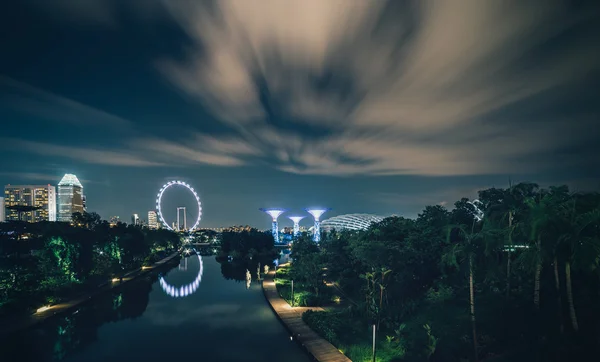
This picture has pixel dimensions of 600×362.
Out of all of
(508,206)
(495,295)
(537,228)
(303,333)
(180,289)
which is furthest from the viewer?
(180,289)

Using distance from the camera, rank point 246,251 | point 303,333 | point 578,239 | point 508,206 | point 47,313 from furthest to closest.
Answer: point 246,251, point 47,313, point 508,206, point 303,333, point 578,239

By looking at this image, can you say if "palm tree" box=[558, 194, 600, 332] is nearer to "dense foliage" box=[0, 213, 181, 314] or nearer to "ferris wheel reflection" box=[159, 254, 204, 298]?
"dense foliage" box=[0, 213, 181, 314]

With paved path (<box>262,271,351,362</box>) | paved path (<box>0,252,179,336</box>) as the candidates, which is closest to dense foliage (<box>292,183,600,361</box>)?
paved path (<box>262,271,351,362</box>)

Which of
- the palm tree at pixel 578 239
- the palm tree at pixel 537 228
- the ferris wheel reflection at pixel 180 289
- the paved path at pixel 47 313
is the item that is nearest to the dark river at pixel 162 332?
the ferris wheel reflection at pixel 180 289

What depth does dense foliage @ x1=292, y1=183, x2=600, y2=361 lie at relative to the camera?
14.9 m

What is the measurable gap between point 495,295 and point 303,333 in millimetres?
11863

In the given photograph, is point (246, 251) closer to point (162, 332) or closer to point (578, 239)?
point (162, 332)

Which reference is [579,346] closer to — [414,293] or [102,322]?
[414,293]

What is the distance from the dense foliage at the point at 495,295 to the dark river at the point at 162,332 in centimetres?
470

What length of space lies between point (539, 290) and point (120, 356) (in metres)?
24.6

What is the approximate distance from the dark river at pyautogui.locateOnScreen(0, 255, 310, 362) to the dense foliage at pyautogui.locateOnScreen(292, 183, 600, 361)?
4697mm

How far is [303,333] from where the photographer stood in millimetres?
22766

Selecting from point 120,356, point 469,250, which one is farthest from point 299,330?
point 469,250

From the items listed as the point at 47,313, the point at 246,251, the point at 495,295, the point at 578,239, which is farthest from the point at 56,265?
the point at 246,251
